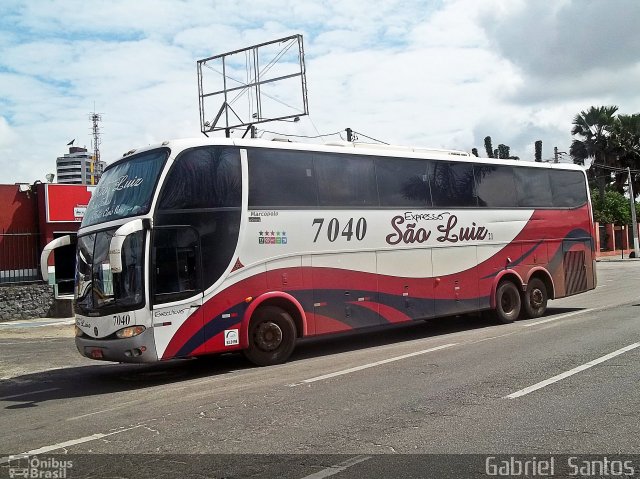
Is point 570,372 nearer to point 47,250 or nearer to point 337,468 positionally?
point 337,468

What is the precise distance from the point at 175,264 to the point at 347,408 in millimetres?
3805

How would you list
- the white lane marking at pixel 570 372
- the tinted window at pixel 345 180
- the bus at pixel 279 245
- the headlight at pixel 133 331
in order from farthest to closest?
the tinted window at pixel 345 180 < the bus at pixel 279 245 < the headlight at pixel 133 331 < the white lane marking at pixel 570 372

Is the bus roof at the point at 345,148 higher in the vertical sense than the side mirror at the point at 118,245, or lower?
higher

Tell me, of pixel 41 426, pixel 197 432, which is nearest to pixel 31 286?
pixel 41 426

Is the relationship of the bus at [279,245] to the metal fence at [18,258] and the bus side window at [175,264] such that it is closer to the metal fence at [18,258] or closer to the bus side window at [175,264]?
the bus side window at [175,264]

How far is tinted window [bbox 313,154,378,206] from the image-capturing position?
1143cm

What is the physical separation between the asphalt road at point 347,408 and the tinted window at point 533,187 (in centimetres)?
390

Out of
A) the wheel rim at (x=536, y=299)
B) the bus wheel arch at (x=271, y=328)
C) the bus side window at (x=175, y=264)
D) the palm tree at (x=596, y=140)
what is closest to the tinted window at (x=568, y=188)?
the wheel rim at (x=536, y=299)

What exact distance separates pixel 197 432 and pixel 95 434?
108cm

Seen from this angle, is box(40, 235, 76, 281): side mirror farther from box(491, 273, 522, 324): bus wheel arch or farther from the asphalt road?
box(491, 273, 522, 324): bus wheel arch

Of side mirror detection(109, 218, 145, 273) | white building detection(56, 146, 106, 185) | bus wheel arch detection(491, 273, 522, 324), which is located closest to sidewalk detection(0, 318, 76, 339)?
side mirror detection(109, 218, 145, 273)

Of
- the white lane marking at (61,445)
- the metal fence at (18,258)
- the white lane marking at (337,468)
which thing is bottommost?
the white lane marking at (61,445)

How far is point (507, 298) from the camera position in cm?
1498

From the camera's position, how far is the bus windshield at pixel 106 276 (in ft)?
30.3
